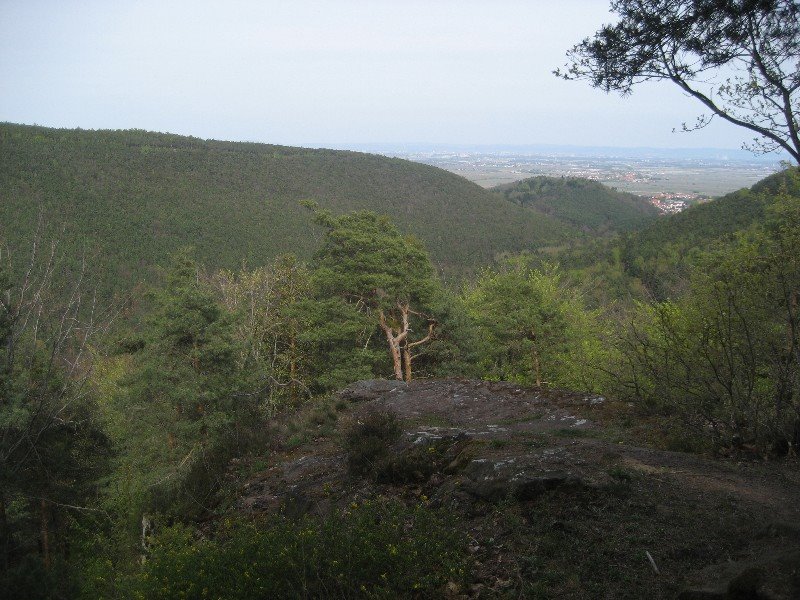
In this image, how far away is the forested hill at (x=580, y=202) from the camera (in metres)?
112

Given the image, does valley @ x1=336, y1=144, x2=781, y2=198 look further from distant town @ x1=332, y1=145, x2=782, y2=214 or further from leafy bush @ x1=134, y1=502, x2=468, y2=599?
leafy bush @ x1=134, y1=502, x2=468, y2=599

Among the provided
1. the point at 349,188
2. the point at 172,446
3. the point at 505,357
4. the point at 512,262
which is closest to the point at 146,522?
the point at 172,446

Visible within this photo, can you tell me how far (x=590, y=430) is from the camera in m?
7.12

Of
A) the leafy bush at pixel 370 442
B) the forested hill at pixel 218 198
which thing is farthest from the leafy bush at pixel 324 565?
the forested hill at pixel 218 198

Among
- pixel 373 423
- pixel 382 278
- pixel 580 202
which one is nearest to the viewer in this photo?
pixel 373 423

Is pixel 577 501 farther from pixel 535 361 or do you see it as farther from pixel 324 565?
pixel 535 361

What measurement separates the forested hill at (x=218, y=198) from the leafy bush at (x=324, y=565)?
50.6m

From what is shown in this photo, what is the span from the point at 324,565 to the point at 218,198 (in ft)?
257

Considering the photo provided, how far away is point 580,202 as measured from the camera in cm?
11988

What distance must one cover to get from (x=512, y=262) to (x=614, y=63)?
45.4ft

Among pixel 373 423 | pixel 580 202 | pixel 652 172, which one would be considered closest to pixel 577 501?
pixel 373 423

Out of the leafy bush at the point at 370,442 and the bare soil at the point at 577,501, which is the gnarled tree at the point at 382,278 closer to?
the bare soil at the point at 577,501

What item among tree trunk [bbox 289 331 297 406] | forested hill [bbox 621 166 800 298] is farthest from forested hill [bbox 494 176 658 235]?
tree trunk [bbox 289 331 297 406]

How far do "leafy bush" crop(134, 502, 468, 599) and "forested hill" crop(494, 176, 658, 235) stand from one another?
111 m
